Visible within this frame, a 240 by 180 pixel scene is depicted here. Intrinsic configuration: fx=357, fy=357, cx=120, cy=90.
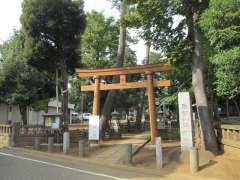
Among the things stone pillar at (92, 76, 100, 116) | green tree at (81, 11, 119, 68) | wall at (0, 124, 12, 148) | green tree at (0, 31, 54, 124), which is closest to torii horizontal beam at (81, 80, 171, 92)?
stone pillar at (92, 76, 100, 116)

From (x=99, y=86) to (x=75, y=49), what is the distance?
7248 millimetres

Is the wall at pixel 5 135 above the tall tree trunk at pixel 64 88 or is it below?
below

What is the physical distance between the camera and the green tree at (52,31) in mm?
26891

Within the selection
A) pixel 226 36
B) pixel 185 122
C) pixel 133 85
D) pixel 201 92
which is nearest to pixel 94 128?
pixel 133 85

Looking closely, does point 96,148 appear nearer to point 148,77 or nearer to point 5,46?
point 148,77

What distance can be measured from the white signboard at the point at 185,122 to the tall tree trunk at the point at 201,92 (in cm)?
47

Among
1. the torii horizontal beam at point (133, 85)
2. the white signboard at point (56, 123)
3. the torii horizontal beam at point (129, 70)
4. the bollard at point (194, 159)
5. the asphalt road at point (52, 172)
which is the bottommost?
the asphalt road at point (52, 172)

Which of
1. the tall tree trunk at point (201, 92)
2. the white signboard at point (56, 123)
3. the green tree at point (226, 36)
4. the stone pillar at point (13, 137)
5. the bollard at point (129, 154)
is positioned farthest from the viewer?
the white signboard at point (56, 123)

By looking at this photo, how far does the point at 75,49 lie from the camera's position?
95.5 feet

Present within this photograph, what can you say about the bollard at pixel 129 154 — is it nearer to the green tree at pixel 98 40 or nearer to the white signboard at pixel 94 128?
the white signboard at pixel 94 128

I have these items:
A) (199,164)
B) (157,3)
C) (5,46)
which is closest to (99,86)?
(157,3)

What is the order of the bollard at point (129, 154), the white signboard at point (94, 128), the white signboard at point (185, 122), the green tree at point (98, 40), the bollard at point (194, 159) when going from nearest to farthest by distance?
1. the bollard at point (194, 159)
2. the bollard at point (129, 154)
3. the white signboard at point (185, 122)
4. the white signboard at point (94, 128)
5. the green tree at point (98, 40)

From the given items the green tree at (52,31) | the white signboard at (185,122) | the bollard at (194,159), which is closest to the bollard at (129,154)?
the white signboard at (185,122)

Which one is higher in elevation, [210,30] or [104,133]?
[210,30]
